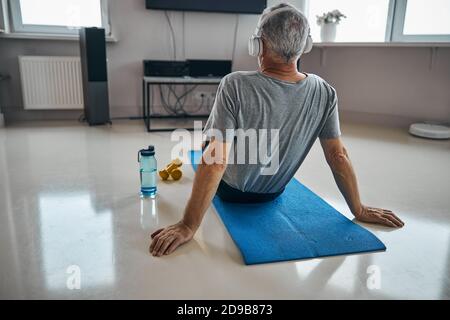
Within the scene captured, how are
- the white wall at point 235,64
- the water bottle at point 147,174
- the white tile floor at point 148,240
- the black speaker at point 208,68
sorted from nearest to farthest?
the white tile floor at point 148,240 < the water bottle at point 147,174 < the white wall at point 235,64 < the black speaker at point 208,68

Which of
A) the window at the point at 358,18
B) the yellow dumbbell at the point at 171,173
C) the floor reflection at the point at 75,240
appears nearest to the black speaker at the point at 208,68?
the window at the point at 358,18

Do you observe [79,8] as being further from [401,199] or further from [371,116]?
[401,199]

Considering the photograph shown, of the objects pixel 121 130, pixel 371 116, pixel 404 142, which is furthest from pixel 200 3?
pixel 404 142

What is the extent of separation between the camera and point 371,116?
4.03 meters

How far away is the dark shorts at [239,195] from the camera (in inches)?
68.9

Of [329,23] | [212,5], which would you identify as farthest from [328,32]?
[212,5]

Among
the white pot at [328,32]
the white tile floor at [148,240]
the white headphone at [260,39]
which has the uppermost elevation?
the white pot at [328,32]

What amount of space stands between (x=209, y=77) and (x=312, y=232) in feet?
8.61

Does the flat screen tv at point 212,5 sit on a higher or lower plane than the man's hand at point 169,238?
higher

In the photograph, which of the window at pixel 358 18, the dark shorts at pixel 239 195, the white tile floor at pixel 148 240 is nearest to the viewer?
the white tile floor at pixel 148 240

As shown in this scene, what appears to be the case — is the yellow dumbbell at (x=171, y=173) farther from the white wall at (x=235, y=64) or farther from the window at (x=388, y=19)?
the window at (x=388, y=19)

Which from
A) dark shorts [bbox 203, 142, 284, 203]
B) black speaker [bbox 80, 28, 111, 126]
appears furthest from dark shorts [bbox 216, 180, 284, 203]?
black speaker [bbox 80, 28, 111, 126]

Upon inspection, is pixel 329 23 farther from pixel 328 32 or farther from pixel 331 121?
pixel 331 121

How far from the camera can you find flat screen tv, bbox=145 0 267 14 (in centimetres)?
384
